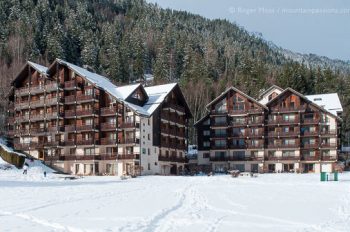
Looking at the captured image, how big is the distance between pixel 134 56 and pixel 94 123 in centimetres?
6062

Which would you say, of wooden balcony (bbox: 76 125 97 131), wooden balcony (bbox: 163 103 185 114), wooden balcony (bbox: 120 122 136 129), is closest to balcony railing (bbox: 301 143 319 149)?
wooden balcony (bbox: 163 103 185 114)

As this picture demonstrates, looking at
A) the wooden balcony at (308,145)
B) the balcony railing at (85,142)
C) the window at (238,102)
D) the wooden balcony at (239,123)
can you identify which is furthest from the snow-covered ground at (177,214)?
the window at (238,102)

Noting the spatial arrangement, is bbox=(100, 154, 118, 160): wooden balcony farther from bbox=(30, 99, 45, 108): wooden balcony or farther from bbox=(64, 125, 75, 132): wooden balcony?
bbox=(30, 99, 45, 108): wooden balcony

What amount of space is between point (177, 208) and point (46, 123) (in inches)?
2197

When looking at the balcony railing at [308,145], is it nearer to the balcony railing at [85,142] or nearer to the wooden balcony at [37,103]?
the balcony railing at [85,142]

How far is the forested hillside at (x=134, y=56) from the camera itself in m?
103

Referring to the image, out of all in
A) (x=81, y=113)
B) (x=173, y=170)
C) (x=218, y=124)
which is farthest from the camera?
(x=218, y=124)

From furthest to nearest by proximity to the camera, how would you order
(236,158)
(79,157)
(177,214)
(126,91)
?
(236,158) < (79,157) < (126,91) < (177,214)

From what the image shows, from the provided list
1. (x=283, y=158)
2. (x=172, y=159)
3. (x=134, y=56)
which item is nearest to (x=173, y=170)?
(x=172, y=159)

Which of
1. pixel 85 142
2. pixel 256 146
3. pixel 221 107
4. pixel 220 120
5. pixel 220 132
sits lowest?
pixel 256 146

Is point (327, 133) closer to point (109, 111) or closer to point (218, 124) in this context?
point (218, 124)

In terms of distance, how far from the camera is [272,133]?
3083 inches

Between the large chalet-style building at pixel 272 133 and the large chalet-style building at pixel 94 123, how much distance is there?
775cm

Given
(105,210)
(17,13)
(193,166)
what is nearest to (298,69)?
(193,166)
